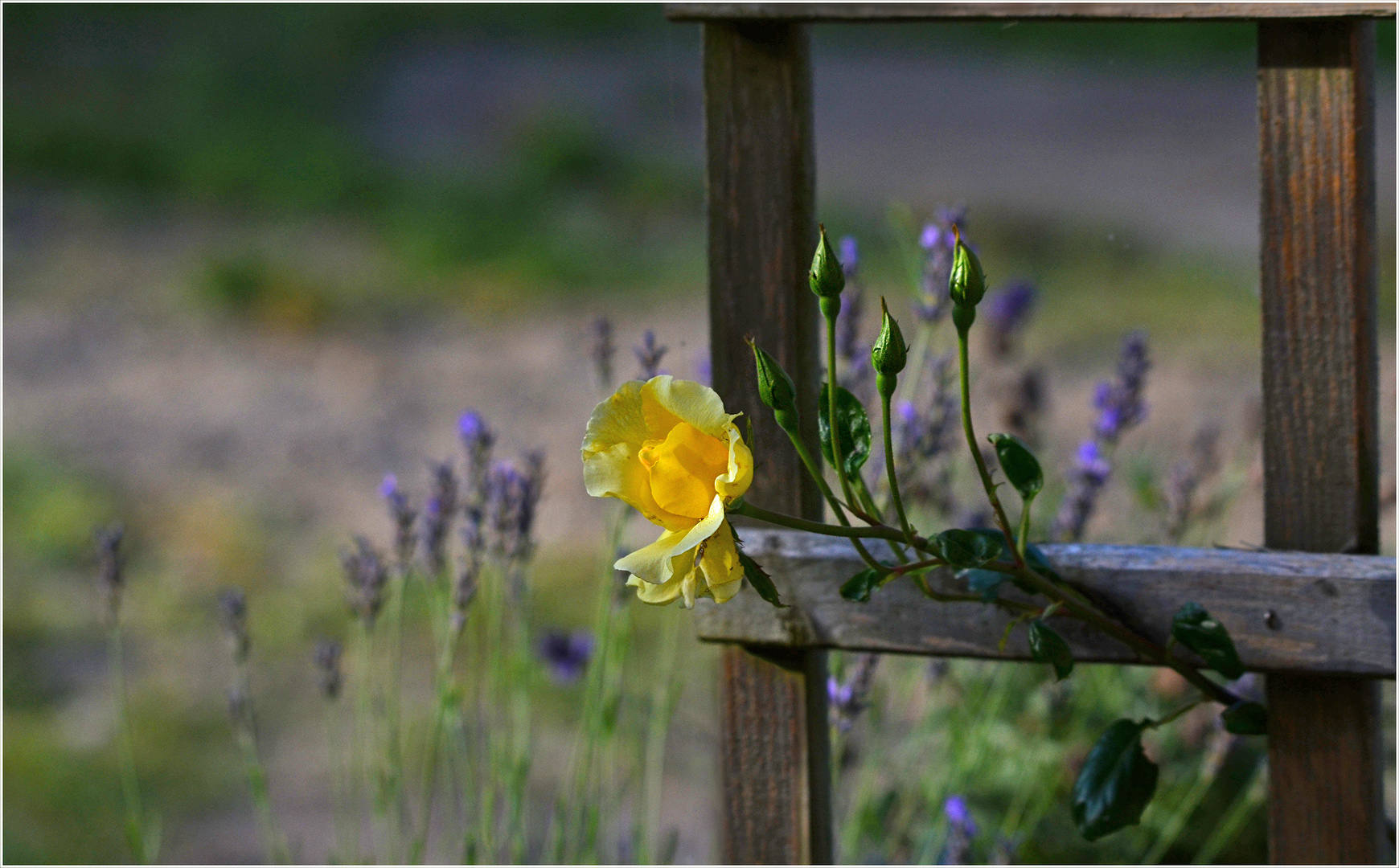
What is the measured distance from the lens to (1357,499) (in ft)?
3.38

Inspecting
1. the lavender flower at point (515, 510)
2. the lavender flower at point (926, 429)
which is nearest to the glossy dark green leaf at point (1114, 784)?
the lavender flower at point (926, 429)

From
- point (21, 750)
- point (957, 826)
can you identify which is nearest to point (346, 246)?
point (21, 750)

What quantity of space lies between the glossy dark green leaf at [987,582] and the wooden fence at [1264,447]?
89 mm

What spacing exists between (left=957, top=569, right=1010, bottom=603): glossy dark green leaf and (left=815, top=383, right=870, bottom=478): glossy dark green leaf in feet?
0.56

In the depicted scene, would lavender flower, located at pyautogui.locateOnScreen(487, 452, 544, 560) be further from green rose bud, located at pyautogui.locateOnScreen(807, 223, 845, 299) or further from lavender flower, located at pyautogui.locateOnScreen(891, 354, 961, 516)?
green rose bud, located at pyautogui.locateOnScreen(807, 223, 845, 299)

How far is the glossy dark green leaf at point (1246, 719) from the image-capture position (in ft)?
3.47

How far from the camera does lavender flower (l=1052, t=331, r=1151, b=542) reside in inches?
56.9

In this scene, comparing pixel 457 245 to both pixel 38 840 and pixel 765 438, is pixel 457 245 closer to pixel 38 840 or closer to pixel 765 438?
pixel 38 840

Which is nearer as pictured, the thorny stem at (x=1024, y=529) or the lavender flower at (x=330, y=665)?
the thorny stem at (x=1024, y=529)

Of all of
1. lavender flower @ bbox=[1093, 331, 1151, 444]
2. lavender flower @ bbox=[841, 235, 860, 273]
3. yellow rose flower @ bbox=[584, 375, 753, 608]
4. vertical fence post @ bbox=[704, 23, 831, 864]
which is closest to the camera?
yellow rose flower @ bbox=[584, 375, 753, 608]

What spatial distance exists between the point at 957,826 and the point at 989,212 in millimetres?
3635

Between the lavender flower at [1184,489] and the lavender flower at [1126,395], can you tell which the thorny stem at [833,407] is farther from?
the lavender flower at [1184,489]

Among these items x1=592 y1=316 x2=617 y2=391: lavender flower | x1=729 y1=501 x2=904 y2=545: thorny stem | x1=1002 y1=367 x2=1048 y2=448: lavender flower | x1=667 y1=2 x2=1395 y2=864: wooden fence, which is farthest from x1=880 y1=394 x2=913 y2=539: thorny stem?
x1=1002 y1=367 x2=1048 y2=448: lavender flower

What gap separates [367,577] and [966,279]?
0.81 metres
